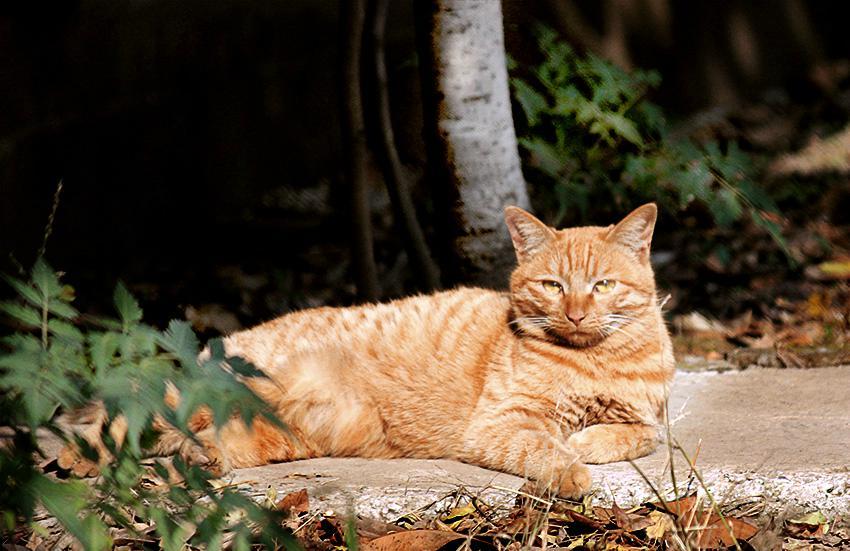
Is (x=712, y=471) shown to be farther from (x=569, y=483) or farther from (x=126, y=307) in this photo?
(x=126, y=307)

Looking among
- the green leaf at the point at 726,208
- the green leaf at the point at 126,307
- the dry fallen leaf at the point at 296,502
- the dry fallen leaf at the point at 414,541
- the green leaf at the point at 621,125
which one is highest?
the green leaf at the point at 621,125

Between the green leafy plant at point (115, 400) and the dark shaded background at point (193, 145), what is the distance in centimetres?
363

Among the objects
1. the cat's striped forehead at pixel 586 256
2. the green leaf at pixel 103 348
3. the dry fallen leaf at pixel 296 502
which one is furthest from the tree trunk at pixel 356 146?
the green leaf at pixel 103 348

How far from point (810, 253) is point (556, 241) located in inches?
145

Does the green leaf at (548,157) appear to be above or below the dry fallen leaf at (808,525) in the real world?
above

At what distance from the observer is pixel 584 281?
4.14 meters

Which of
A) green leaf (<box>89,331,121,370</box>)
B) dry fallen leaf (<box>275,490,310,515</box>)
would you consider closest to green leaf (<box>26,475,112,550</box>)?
green leaf (<box>89,331,121,370</box>)

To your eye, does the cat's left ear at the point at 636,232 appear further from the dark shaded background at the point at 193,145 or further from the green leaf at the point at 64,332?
the green leaf at the point at 64,332

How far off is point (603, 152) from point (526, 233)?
1.83 m

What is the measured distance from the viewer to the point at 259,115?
24.3 ft

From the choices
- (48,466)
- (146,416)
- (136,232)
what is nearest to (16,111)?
(136,232)

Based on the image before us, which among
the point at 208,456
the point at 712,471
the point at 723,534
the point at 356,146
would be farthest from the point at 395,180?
the point at 723,534

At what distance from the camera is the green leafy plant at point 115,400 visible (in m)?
2.22

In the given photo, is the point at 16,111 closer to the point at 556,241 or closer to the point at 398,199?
the point at 398,199
